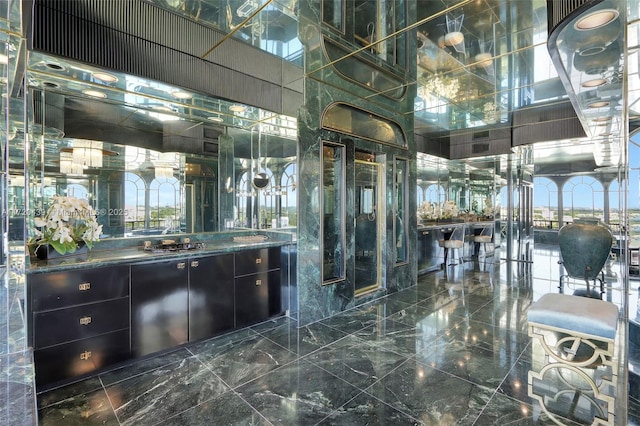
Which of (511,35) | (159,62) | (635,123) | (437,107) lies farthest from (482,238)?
(159,62)

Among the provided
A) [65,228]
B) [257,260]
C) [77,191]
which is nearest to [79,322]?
[65,228]

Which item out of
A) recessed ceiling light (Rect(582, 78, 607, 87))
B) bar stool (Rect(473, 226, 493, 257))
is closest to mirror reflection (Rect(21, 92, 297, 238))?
recessed ceiling light (Rect(582, 78, 607, 87))

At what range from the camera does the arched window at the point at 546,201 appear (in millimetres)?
6961

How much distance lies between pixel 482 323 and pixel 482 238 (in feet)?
15.6

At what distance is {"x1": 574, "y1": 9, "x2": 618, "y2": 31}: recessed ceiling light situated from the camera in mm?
2361

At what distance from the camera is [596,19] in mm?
2426

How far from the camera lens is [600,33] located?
2.63 metres

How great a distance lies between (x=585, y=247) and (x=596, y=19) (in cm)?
392

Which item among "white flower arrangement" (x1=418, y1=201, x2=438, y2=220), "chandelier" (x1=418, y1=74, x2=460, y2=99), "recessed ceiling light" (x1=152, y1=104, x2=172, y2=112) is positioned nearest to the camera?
"recessed ceiling light" (x1=152, y1=104, x2=172, y2=112)

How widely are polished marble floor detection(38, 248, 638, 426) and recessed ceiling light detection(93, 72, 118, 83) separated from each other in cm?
276

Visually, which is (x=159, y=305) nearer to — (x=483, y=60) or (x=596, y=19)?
(x=596, y=19)

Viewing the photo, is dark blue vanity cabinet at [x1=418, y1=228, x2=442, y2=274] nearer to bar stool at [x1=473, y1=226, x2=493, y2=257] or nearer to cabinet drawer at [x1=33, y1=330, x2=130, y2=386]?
bar stool at [x1=473, y1=226, x2=493, y2=257]

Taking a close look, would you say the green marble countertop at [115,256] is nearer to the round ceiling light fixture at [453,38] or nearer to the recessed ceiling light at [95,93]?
the recessed ceiling light at [95,93]

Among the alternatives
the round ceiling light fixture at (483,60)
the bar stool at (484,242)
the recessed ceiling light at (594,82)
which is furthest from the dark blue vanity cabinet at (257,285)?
the bar stool at (484,242)
